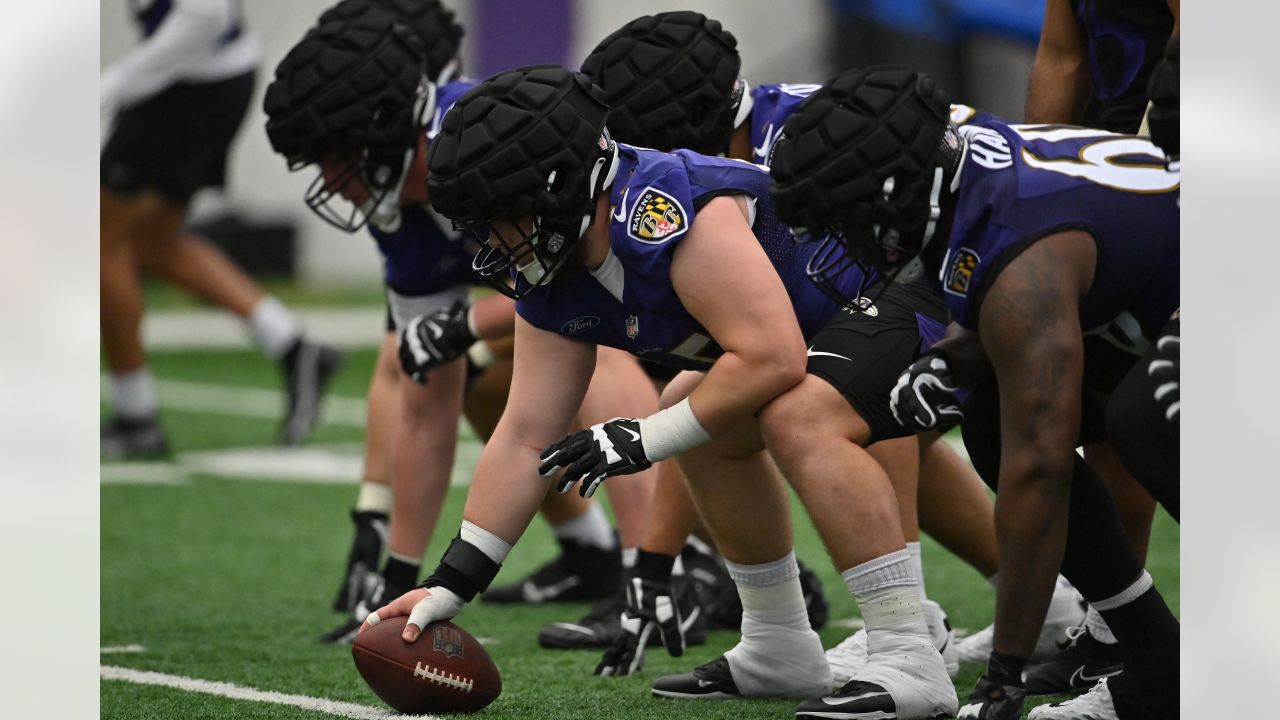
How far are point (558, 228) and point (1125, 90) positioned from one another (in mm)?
1532

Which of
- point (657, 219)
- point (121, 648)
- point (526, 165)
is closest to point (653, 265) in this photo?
point (657, 219)

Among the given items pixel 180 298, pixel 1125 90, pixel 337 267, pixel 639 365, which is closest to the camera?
pixel 1125 90

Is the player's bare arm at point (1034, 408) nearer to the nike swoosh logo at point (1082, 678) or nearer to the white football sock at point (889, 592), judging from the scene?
the white football sock at point (889, 592)

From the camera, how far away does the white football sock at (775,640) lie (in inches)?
139

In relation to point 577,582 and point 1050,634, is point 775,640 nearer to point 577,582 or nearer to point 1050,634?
point 1050,634

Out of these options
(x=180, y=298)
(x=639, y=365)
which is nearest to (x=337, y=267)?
(x=180, y=298)

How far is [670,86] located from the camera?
375 centimetres

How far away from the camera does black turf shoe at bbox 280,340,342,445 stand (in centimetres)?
780

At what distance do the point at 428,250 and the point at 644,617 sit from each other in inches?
42.9

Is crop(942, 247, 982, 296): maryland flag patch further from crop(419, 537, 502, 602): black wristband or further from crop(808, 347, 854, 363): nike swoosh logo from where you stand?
crop(419, 537, 502, 602): black wristband

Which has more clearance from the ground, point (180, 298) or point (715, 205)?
point (715, 205)
